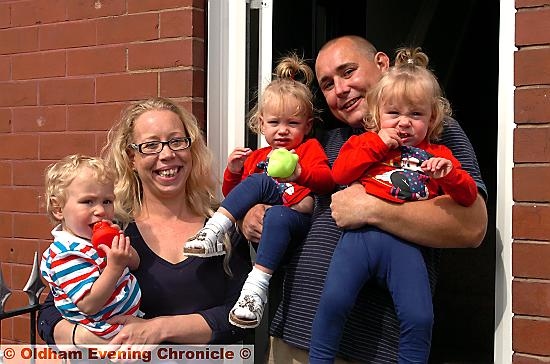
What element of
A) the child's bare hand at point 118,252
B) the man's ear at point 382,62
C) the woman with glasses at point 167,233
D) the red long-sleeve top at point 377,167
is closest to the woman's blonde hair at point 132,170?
the woman with glasses at point 167,233

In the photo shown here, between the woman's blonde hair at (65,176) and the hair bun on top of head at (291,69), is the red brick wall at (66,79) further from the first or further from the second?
the woman's blonde hair at (65,176)

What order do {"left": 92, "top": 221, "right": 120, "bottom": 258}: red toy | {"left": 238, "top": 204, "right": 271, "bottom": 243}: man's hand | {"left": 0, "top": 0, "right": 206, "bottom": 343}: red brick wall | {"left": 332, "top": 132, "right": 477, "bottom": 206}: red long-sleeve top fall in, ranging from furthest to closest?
{"left": 0, "top": 0, "right": 206, "bottom": 343}: red brick wall → {"left": 238, "top": 204, "right": 271, "bottom": 243}: man's hand → {"left": 92, "top": 221, "right": 120, "bottom": 258}: red toy → {"left": 332, "top": 132, "right": 477, "bottom": 206}: red long-sleeve top

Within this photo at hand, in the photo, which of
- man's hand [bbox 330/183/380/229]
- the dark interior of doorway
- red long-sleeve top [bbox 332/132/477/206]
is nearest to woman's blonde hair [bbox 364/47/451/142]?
red long-sleeve top [bbox 332/132/477/206]

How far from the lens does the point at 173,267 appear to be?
8.46 ft

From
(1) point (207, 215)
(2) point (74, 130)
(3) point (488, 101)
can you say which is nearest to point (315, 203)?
(1) point (207, 215)

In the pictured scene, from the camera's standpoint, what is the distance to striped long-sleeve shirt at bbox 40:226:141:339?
2383mm

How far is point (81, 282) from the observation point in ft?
7.77

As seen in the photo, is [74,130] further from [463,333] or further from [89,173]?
[463,333]

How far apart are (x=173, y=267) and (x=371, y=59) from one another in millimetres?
1078

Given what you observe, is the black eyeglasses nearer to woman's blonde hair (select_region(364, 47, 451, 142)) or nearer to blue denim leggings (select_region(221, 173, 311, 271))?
blue denim leggings (select_region(221, 173, 311, 271))

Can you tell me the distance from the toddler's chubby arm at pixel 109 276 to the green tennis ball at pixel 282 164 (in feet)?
1.78

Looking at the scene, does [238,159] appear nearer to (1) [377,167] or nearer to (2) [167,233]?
(2) [167,233]

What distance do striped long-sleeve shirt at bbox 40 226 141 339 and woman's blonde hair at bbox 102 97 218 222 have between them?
29 cm

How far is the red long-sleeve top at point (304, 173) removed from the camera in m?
2.51
